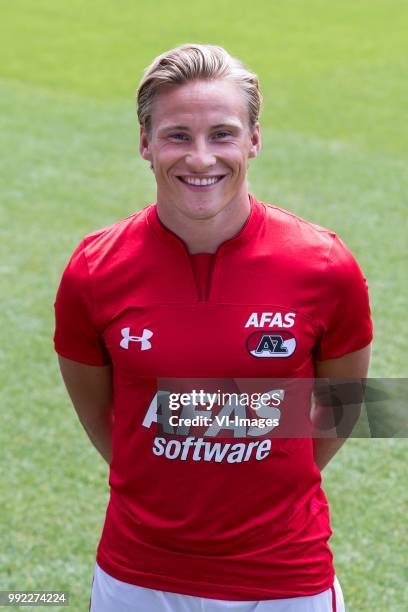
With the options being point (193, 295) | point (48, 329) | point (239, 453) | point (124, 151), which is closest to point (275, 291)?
point (193, 295)

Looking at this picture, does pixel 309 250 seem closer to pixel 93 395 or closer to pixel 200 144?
pixel 200 144

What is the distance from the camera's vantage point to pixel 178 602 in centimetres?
252

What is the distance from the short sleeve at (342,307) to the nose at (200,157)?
40 cm

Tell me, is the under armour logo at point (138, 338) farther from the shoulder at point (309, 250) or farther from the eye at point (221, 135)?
the eye at point (221, 135)

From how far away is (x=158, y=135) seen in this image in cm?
242

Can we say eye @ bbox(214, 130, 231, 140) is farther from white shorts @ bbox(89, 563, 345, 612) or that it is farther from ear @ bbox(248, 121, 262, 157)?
white shorts @ bbox(89, 563, 345, 612)

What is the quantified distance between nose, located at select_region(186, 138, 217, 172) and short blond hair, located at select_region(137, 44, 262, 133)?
0.15 meters

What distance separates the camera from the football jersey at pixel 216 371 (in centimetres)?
247

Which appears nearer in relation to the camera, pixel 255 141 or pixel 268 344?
pixel 268 344

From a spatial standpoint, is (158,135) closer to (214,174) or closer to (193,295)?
(214,174)

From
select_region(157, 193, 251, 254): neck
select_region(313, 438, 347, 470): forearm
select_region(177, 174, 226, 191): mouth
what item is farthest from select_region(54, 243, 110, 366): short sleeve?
select_region(313, 438, 347, 470): forearm

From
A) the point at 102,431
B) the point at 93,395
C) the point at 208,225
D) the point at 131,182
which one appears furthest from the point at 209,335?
the point at 131,182

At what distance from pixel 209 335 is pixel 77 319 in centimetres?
38

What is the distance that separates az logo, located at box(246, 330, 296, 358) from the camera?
8.03 feet
